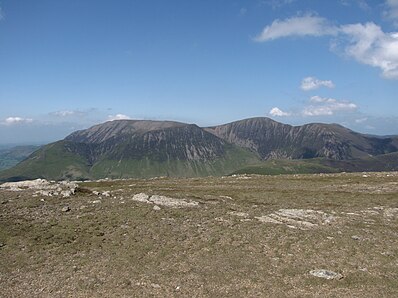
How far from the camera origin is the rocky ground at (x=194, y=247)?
80.5 feet

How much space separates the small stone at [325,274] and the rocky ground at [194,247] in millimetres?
74

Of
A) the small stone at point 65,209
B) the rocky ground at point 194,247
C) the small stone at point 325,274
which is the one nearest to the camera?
the rocky ground at point 194,247

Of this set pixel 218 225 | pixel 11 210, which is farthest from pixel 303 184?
pixel 11 210

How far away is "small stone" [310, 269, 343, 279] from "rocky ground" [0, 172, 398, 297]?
74 mm

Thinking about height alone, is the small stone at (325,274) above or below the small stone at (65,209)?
below

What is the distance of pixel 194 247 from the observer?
31281 millimetres

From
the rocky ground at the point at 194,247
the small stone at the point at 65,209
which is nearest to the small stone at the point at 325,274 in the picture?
the rocky ground at the point at 194,247

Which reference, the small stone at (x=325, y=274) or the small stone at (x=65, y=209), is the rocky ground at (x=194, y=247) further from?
the small stone at (x=65, y=209)

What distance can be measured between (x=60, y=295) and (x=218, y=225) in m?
17.9

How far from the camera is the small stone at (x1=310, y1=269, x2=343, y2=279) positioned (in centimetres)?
2573

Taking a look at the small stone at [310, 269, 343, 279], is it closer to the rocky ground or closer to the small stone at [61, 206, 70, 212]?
the rocky ground

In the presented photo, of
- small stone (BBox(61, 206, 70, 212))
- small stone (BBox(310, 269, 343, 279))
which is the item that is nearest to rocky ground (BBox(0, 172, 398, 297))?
small stone (BBox(310, 269, 343, 279))

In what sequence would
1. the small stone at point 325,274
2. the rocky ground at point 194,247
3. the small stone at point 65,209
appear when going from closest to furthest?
the rocky ground at point 194,247, the small stone at point 325,274, the small stone at point 65,209

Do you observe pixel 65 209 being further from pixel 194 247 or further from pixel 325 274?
pixel 325 274
